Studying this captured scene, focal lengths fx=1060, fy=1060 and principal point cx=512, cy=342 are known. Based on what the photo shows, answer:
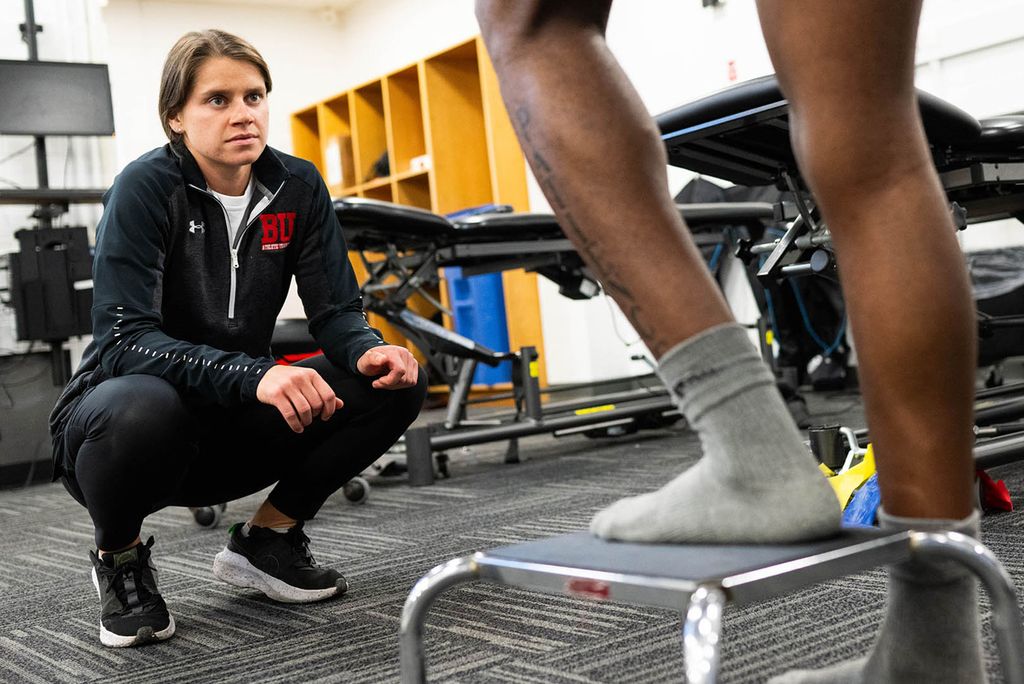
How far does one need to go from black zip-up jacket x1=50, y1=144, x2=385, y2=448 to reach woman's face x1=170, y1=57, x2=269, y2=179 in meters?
0.04

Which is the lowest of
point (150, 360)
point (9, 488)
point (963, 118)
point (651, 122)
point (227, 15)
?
point (9, 488)

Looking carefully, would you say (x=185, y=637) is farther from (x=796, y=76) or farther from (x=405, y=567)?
(x=796, y=76)

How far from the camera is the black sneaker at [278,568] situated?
156 centimetres

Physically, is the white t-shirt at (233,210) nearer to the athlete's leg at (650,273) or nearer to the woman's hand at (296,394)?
the woman's hand at (296,394)

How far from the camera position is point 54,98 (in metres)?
4.34

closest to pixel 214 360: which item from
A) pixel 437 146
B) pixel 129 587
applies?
pixel 129 587

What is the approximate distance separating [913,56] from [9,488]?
12.7 ft

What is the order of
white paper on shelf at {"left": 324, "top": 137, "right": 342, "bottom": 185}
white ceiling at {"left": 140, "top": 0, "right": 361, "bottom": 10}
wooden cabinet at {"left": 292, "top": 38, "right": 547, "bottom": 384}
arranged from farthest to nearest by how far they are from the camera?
white ceiling at {"left": 140, "top": 0, "right": 361, "bottom": 10}
white paper on shelf at {"left": 324, "top": 137, "right": 342, "bottom": 185}
wooden cabinet at {"left": 292, "top": 38, "right": 547, "bottom": 384}

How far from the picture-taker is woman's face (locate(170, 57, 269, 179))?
1556 mm

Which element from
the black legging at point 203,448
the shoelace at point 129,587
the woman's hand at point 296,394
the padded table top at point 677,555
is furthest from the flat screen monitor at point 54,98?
the padded table top at point 677,555

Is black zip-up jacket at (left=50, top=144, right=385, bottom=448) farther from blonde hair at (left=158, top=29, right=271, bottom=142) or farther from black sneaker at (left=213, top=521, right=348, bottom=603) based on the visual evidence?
black sneaker at (left=213, top=521, right=348, bottom=603)

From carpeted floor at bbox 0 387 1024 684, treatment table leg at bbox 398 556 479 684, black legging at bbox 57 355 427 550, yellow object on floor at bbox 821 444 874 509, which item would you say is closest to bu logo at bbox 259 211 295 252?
black legging at bbox 57 355 427 550

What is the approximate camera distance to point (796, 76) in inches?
26.8

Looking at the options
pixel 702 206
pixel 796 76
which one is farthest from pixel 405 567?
pixel 702 206
